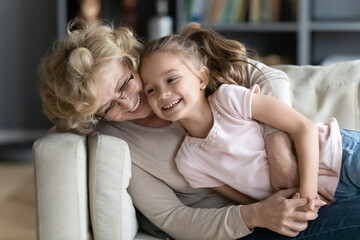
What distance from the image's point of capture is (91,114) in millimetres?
1779

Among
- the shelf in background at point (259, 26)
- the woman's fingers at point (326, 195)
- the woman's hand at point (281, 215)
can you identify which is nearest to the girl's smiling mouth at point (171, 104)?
the woman's hand at point (281, 215)

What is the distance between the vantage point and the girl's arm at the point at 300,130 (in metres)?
1.72

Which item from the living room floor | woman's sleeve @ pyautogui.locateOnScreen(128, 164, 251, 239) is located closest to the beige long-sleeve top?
woman's sleeve @ pyautogui.locateOnScreen(128, 164, 251, 239)

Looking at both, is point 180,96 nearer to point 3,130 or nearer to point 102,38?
point 102,38

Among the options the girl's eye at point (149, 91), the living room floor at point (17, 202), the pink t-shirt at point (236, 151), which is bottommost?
the living room floor at point (17, 202)

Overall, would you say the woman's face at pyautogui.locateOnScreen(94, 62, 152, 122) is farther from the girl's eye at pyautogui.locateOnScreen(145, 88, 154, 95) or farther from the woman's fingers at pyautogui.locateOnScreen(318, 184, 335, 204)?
the woman's fingers at pyautogui.locateOnScreen(318, 184, 335, 204)

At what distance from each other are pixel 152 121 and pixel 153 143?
0.27 feet

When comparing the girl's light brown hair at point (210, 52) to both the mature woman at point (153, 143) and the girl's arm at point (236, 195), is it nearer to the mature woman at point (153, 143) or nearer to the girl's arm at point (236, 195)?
the mature woman at point (153, 143)

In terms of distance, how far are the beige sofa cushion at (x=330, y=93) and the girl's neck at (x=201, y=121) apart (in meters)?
0.46

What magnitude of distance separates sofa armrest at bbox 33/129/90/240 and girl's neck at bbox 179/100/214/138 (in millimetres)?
325

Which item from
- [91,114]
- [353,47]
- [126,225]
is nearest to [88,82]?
[91,114]

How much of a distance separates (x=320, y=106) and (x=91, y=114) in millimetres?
826

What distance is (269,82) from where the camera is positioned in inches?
75.0

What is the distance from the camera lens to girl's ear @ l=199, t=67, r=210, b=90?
6.09 feet
